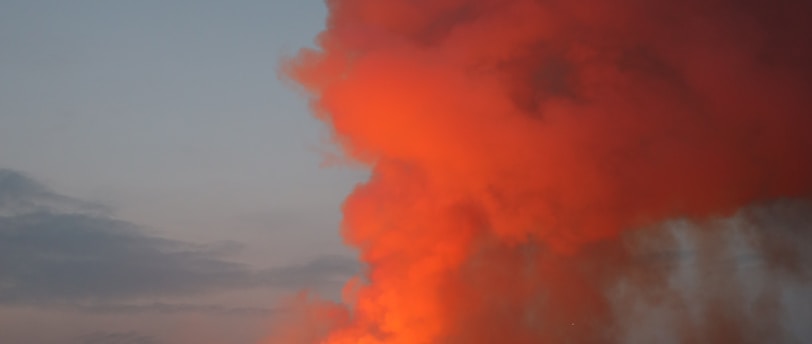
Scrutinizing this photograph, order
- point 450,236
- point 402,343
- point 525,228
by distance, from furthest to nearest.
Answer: point 525,228 < point 450,236 < point 402,343

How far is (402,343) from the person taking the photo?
37.1m

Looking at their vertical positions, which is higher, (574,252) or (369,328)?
(574,252)

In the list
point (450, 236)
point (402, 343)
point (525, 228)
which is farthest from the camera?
point (525, 228)

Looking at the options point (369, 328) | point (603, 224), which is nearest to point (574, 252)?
point (603, 224)

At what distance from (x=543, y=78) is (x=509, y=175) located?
4.97 metres

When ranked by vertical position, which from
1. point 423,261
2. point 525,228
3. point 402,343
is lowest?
point 402,343

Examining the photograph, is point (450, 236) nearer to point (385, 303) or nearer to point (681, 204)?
point (385, 303)

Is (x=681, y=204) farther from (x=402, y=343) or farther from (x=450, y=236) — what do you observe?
(x=402, y=343)

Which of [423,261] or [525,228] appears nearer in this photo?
[423,261]

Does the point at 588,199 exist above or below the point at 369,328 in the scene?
above

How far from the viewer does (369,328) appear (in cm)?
3728

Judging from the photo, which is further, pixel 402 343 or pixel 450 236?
pixel 450 236

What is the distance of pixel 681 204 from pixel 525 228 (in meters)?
8.10

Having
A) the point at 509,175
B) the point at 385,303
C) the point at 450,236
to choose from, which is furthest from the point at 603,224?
the point at 385,303
